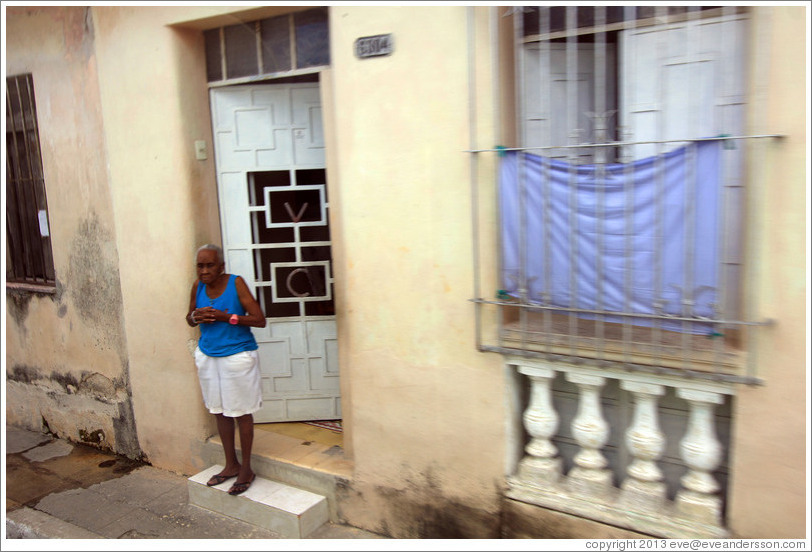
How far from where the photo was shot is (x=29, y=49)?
5.01 m

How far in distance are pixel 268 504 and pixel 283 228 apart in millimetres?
1908

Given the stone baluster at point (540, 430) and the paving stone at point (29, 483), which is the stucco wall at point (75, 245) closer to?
the paving stone at point (29, 483)

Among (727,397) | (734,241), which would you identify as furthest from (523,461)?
(734,241)

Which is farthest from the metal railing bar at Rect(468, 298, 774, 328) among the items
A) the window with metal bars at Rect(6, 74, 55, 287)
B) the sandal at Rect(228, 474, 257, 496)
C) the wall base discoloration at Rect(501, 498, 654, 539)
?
the window with metal bars at Rect(6, 74, 55, 287)

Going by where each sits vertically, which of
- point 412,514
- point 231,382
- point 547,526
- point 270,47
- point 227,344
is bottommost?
point 412,514

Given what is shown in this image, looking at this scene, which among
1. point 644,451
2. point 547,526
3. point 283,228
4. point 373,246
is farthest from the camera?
point 283,228

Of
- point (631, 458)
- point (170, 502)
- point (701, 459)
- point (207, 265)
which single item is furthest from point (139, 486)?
point (701, 459)

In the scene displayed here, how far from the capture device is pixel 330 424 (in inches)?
186

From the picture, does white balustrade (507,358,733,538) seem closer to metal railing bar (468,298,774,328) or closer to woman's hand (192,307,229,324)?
metal railing bar (468,298,774,328)

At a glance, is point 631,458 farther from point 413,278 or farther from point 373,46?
point 373,46

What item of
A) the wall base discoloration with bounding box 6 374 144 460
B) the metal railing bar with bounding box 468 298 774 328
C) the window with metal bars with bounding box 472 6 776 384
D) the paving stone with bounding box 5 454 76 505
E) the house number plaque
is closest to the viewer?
the metal railing bar with bounding box 468 298 774 328

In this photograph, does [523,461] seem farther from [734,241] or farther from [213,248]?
[213,248]

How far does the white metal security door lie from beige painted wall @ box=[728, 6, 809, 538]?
2808 millimetres

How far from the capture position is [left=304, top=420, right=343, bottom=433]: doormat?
15.2ft
